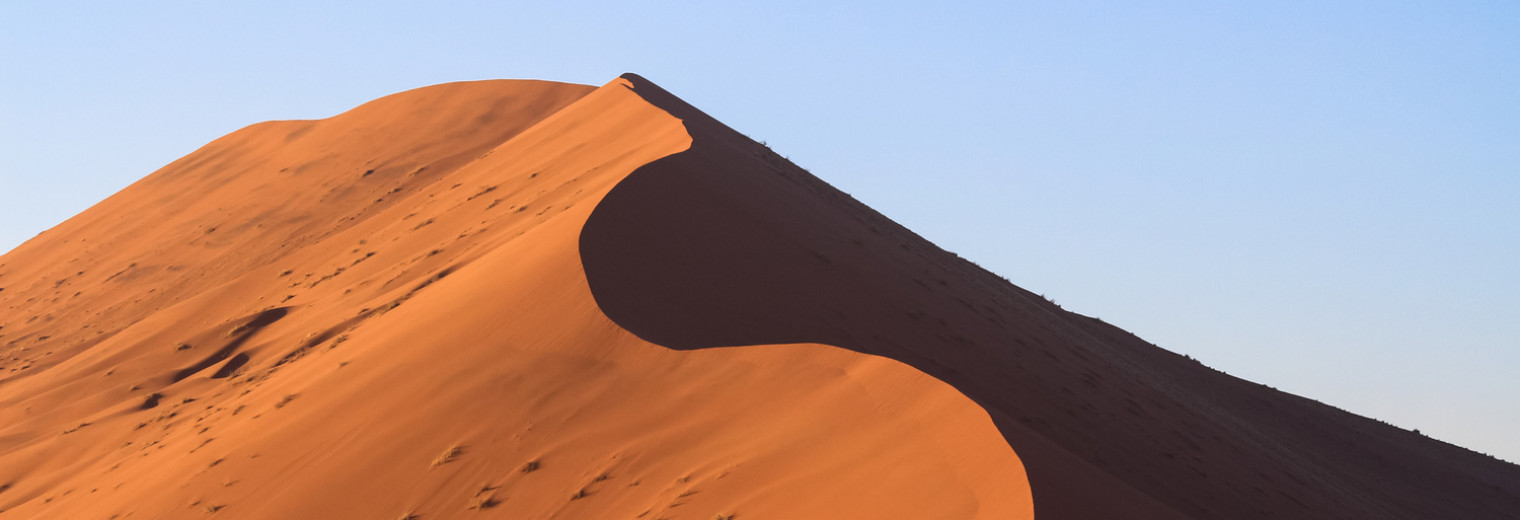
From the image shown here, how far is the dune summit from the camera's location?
31.1 ft

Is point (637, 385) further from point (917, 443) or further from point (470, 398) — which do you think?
point (917, 443)

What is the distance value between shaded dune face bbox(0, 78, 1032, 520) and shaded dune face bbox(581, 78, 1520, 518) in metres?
0.57

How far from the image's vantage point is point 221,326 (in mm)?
19781

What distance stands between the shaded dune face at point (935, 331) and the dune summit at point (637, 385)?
0.06 metres

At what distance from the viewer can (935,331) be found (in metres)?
14.5

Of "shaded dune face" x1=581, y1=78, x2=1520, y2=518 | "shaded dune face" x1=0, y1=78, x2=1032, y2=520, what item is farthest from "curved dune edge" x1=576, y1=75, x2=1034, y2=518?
"shaded dune face" x1=581, y1=78, x2=1520, y2=518

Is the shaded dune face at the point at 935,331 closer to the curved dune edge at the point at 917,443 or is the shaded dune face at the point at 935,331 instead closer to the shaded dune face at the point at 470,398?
the curved dune edge at the point at 917,443

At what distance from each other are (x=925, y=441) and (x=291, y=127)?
3551 centimetres

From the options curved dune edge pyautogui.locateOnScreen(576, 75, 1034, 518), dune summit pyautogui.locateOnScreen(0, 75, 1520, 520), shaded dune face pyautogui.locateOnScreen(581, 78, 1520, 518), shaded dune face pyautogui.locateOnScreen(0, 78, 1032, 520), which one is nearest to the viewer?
curved dune edge pyautogui.locateOnScreen(576, 75, 1034, 518)

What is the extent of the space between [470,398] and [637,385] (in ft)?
5.51

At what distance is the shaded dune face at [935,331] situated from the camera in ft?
40.0

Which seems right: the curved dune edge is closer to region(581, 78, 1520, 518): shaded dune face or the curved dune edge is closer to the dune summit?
the dune summit

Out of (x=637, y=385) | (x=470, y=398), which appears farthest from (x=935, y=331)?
(x=470, y=398)

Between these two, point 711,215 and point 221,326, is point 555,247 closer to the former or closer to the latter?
point 711,215
